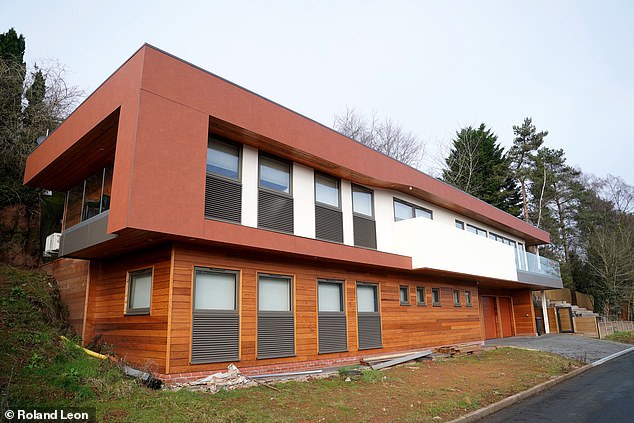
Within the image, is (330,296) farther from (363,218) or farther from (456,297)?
(456,297)

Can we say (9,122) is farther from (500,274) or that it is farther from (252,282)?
(500,274)

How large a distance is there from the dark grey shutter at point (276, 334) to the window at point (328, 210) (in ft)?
8.15

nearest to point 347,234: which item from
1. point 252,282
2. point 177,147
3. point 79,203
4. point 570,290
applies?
point 252,282

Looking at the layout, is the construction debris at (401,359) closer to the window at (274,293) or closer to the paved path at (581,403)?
the window at (274,293)

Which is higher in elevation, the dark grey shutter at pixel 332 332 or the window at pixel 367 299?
the window at pixel 367 299

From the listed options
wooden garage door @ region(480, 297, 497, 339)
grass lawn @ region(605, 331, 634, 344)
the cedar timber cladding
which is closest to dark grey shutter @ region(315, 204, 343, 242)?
the cedar timber cladding

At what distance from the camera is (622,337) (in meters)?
26.4

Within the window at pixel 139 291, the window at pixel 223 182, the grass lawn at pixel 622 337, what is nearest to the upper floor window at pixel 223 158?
the window at pixel 223 182

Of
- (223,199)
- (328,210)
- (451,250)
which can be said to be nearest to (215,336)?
(223,199)

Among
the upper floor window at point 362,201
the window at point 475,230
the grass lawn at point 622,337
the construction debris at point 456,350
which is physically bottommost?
the grass lawn at point 622,337

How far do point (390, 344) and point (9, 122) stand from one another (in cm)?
1538

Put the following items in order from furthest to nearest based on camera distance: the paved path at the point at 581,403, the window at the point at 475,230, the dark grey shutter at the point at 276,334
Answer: the window at the point at 475,230
the dark grey shutter at the point at 276,334
the paved path at the point at 581,403

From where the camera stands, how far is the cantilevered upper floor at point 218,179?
852cm

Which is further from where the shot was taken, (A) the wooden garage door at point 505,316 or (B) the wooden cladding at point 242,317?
(A) the wooden garage door at point 505,316
